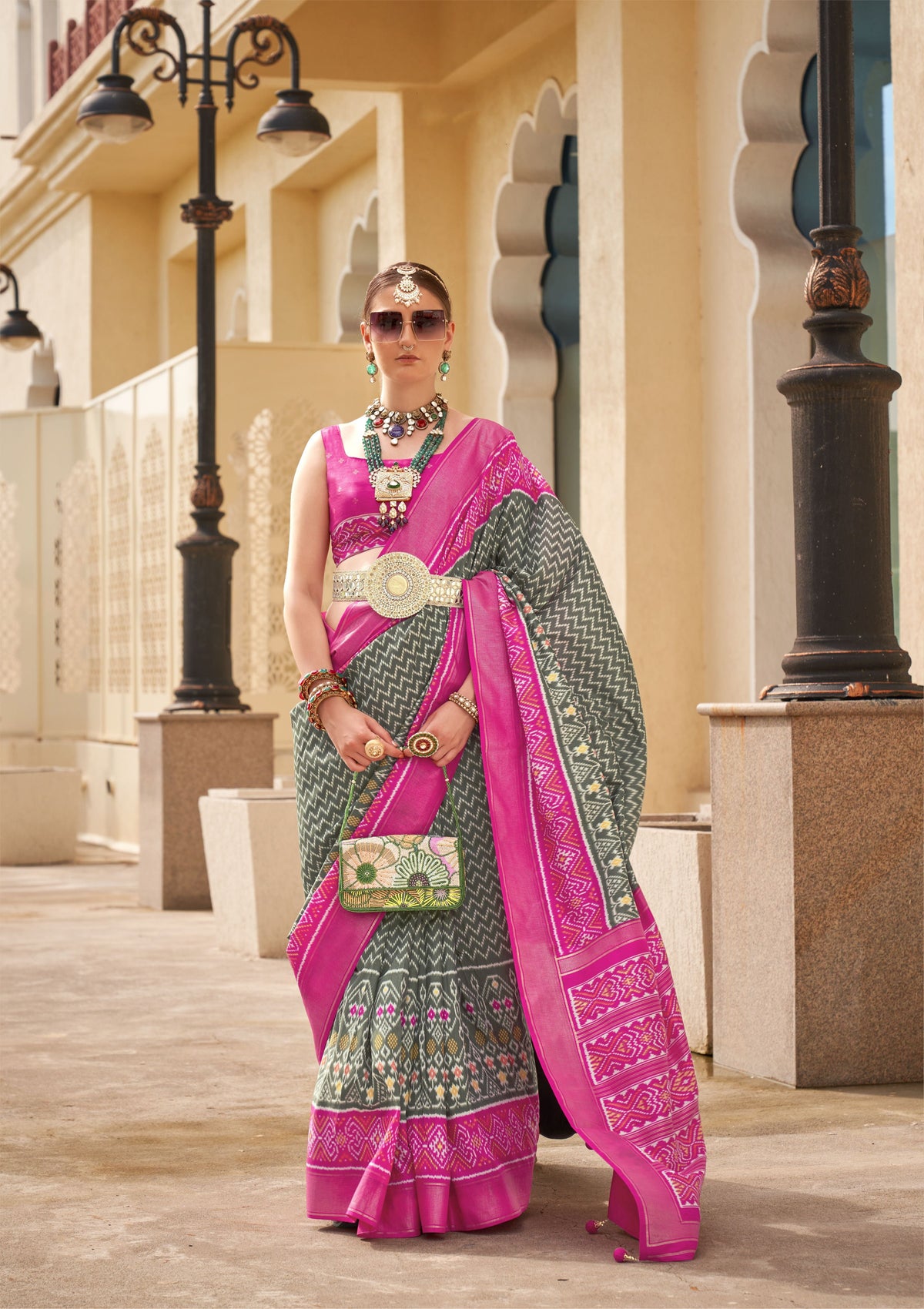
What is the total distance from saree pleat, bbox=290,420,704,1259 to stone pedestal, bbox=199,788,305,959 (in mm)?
4713

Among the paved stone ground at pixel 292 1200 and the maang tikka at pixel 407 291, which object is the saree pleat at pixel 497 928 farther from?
the maang tikka at pixel 407 291

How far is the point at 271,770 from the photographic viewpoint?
11.4 meters

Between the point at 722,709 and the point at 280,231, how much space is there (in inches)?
480

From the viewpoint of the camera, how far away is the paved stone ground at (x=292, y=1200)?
12.0ft

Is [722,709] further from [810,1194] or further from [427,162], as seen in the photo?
[427,162]

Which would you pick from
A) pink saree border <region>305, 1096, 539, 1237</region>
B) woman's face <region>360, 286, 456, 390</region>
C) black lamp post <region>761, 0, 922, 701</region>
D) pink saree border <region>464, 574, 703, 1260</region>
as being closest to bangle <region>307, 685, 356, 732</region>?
pink saree border <region>464, 574, 703, 1260</region>

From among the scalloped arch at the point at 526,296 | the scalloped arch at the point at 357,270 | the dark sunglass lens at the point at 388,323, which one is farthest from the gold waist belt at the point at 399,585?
the scalloped arch at the point at 357,270

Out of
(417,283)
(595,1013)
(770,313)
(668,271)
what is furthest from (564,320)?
(595,1013)

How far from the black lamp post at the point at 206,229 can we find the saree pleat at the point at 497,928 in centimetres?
737

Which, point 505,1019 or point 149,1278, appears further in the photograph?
point 505,1019

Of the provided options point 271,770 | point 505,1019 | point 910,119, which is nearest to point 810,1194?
point 505,1019

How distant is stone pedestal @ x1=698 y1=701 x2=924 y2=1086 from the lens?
5.60 metres

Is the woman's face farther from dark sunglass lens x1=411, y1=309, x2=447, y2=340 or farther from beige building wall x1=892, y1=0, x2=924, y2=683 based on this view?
beige building wall x1=892, y1=0, x2=924, y2=683

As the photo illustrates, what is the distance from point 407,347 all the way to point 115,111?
7.68m
